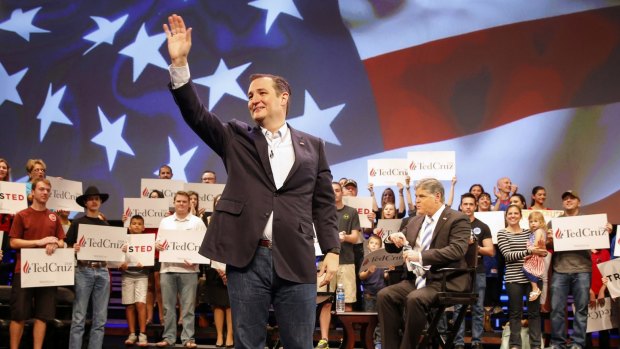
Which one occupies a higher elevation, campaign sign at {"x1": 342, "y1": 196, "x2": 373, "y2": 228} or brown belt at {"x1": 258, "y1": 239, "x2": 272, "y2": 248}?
campaign sign at {"x1": 342, "y1": 196, "x2": 373, "y2": 228}

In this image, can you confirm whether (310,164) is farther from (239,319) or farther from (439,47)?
(439,47)

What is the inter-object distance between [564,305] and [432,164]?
7.78 feet

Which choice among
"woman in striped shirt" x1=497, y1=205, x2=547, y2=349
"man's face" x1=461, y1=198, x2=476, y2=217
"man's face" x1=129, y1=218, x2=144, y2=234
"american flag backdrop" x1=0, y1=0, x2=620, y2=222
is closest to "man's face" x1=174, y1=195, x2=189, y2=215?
"man's face" x1=129, y1=218, x2=144, y2=234

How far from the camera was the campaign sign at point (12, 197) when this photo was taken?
831cm

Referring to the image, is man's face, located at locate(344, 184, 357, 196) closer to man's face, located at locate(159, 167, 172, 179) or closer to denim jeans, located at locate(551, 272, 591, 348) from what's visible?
man's face, located at locate(159, 167, 172, 179)

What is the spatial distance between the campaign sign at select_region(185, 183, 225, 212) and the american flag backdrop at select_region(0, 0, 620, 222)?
77.4 inches

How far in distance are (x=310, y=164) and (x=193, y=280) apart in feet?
18.7

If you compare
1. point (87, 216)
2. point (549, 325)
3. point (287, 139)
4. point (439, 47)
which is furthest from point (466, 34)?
point (287, 139)

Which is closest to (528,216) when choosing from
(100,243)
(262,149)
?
(100,243)

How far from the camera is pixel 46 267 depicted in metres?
7.74

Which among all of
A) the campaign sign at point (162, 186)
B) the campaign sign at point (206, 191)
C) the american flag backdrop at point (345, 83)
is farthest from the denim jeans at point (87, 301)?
the american flag backdrop at point (345, 83)

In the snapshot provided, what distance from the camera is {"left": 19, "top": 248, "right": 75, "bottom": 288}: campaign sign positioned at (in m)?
7.64

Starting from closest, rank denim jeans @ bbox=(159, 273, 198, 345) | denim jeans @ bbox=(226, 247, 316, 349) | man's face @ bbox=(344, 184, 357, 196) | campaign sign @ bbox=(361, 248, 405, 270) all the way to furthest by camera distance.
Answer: denim jeans @ bbox=(226, 247, 316, 349) < campaign sign @ bbox=(361, 248, 405, 270) < denim jeans @ bbox=(159, 273, 198, 345) < man's face @ bbox=(344, 184, 357, 196)

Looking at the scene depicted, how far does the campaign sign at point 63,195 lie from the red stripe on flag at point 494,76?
453cm
